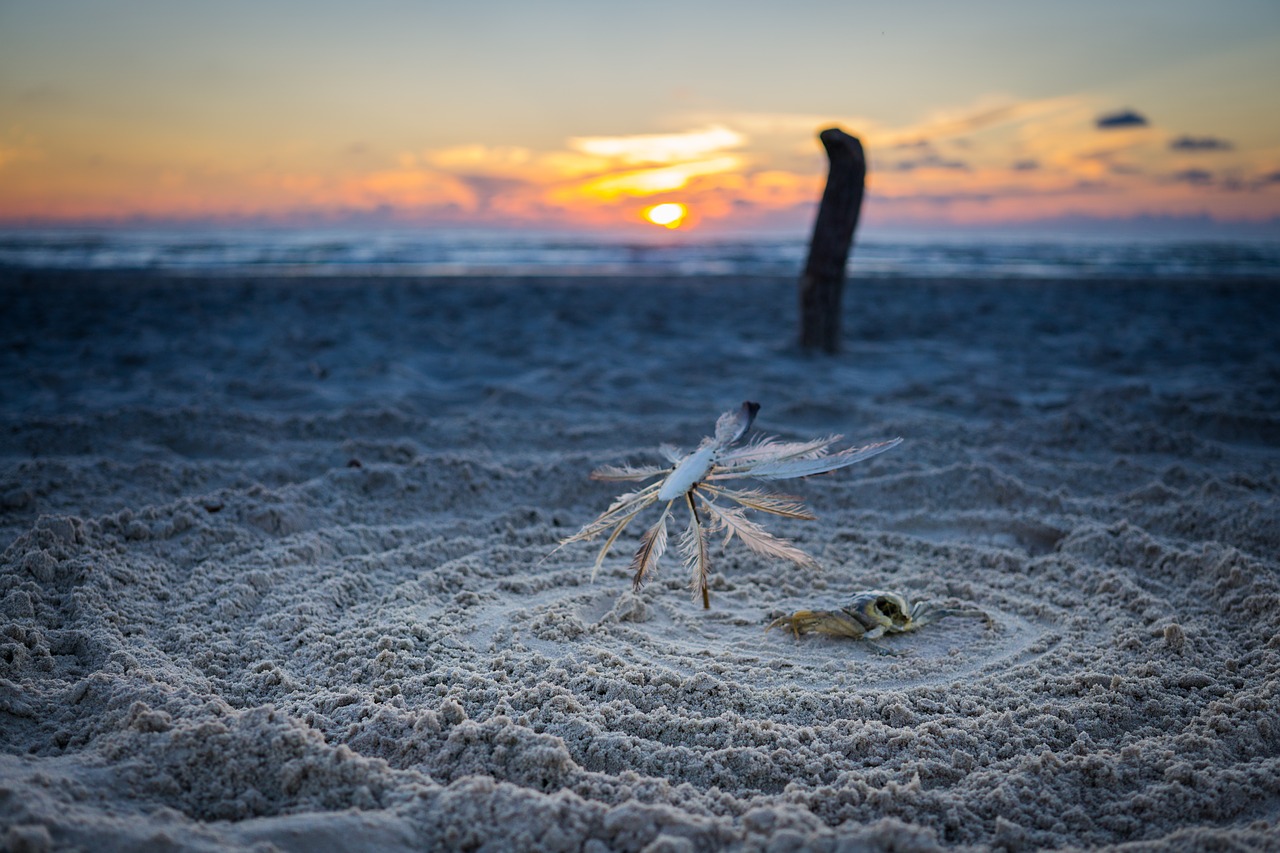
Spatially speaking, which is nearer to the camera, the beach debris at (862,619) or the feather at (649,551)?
the feather at (649,551)

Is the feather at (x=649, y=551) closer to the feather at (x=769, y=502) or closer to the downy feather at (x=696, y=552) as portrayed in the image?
the downy feather at (x=696, y=552)

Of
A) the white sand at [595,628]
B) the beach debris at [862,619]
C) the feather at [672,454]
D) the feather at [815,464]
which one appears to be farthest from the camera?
the beach debris at [862,619]

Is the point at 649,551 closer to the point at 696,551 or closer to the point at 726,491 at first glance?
the point at 696,551

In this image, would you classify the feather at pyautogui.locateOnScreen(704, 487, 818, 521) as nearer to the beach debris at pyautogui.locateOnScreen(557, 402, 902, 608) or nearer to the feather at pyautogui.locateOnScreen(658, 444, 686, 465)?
the beach debris at pyautogui.locateOnScreen(557, 402, 902, 608)

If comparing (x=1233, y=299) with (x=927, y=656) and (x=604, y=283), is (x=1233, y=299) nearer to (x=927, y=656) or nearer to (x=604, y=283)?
(x=604, y=283)

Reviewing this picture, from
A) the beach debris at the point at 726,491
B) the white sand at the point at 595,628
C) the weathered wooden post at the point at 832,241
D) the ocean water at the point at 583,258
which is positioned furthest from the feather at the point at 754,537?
the ocean water at the point at 583,258

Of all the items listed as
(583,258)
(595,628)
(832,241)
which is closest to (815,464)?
(595,628)
